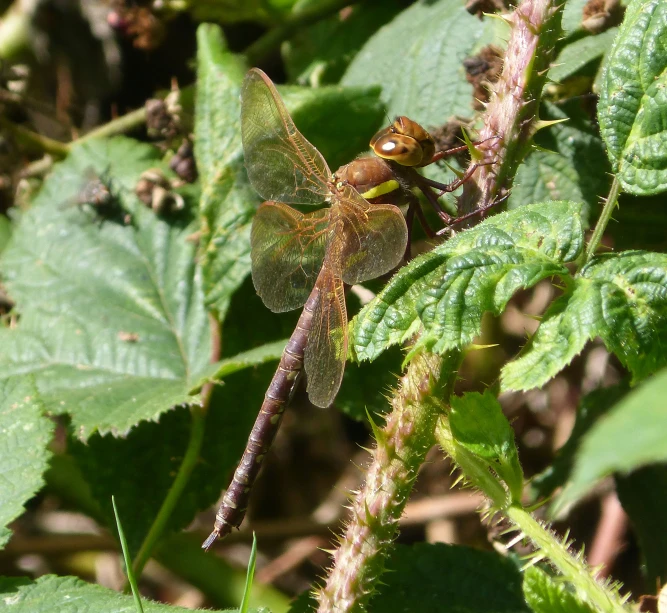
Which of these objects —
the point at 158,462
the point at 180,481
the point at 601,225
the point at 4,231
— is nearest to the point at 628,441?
the point at 601,225

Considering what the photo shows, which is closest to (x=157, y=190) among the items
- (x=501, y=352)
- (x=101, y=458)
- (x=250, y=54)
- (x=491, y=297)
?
(x=250, y=54)

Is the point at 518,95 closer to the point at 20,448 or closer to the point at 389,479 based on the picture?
the point at 389,479

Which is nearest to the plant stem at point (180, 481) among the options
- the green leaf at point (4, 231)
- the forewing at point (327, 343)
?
the forewing at point (327, 343)

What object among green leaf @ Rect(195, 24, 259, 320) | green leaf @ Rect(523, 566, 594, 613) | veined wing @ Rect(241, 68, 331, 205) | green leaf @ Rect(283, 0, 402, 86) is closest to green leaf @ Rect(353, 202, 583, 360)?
green leaf @ Rect(523, 566, 594, 613)

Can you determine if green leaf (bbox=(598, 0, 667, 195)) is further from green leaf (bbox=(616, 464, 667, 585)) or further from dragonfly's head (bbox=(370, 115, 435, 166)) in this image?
green leaf (bbox=(616, 464, 667, 585))

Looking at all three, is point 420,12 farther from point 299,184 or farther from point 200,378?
point 200,378

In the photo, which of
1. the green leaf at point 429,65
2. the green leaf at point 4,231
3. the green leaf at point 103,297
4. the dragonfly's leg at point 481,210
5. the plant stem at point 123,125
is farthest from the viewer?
the plant stem at point 123,125

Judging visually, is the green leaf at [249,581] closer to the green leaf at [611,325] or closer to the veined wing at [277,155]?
the green leaf at [611,325]
